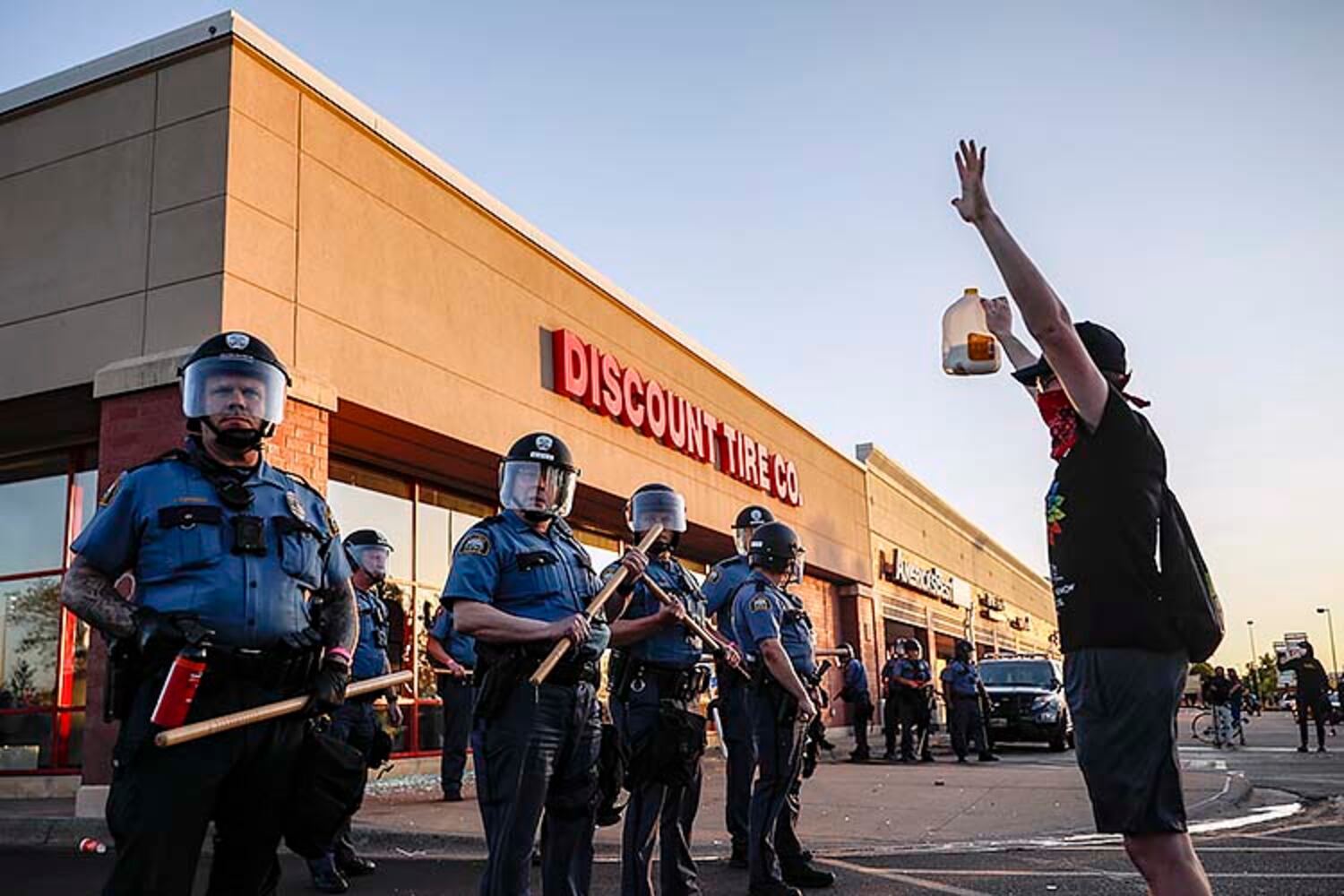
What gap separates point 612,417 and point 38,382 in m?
7.45

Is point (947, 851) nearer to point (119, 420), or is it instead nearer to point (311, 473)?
point (311, 473)

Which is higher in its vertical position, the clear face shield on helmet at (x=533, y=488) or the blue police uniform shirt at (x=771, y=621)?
the clear face shield on helmet at (x=533, y=488)

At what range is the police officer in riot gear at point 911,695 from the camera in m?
19.3

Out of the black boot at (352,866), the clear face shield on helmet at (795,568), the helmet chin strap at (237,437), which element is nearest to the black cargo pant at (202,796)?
the helmet chin strap at (237,437)

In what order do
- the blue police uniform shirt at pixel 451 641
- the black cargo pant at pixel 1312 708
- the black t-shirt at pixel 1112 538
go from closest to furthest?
the black t-shirt at pixel 1112 538
the blue police uniform shirt at pixel 451 641
the black cargo pant at pixel 1312 708

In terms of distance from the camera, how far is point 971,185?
356 cm

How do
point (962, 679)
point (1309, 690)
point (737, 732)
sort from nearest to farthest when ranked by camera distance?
1. point (737, 732)
2. point (962, 679)
3. point (1309, 690)

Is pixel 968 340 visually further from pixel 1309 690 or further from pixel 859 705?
pixel 1309 690

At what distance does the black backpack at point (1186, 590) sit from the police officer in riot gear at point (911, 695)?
52.4ft

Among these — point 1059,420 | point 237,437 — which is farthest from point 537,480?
point 1059,420

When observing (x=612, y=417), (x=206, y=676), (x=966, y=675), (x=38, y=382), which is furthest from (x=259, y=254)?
(x=966, y=675)

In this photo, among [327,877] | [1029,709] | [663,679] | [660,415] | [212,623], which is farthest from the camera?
[1029,709]

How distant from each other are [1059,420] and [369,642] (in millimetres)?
5980

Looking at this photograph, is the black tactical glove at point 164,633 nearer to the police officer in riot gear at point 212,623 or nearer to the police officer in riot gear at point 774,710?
the police officer in riot gear at point 212,623
